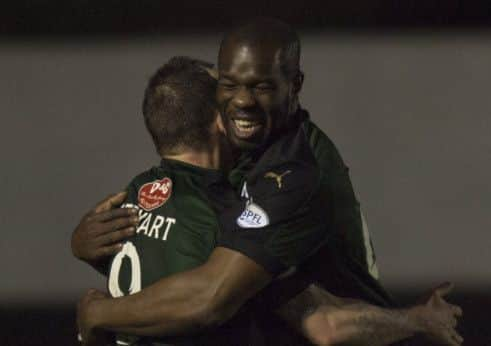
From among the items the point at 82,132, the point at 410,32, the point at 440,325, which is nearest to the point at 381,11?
the point at 410,32

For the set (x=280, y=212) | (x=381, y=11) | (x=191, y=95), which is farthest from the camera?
(x=381, y=11)

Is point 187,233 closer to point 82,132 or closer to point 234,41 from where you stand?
point 234,41

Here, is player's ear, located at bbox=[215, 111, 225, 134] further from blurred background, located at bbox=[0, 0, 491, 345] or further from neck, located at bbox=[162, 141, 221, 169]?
blurred background, located at bbox=[0, 0, 491, 345]

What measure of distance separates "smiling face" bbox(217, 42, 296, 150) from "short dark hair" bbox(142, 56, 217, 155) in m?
0.12

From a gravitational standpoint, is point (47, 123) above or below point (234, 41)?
below

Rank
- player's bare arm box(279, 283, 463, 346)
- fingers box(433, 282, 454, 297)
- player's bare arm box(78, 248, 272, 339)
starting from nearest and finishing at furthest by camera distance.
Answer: player's bare arm box(78, 248, 272, 339) → player's bare arm box(279, 283, 463, 346) → fingers box(433, 282, 454, 297)

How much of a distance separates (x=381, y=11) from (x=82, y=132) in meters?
1.13

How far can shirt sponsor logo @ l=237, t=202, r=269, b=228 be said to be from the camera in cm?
243

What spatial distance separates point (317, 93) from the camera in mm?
4301

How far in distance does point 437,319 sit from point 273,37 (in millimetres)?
→ 730

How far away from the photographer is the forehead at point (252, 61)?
2447 millimetres

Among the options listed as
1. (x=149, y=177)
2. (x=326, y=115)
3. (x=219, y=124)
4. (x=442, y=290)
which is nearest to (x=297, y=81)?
(x=219, y=124)

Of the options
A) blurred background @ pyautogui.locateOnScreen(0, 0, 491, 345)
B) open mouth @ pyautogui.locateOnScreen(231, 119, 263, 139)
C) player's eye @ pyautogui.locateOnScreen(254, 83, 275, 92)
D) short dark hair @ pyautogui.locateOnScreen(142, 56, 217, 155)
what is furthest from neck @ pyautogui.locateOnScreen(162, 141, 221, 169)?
blurred background @ pyautogui.locateOnScreen(0, 0, 491, 345)

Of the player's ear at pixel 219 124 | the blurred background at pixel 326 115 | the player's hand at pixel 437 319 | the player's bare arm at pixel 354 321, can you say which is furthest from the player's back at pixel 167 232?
the blurred background at pixel 326 115
